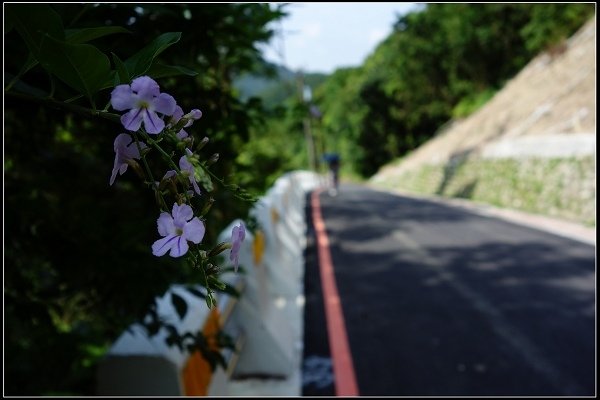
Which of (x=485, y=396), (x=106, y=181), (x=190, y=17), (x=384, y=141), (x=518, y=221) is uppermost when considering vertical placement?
(x=384, y=141)

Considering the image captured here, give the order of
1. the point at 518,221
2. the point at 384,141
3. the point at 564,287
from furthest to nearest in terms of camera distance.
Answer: the point at 384,141
the point at 518,221
the point at 564,287

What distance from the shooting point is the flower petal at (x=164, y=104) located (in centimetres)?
59

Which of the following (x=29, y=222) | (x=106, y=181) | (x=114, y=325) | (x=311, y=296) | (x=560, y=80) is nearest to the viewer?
(x=29, y=222)

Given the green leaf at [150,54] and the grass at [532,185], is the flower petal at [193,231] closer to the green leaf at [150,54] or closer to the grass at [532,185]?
the green leaf at [150,54]

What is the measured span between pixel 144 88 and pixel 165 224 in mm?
166

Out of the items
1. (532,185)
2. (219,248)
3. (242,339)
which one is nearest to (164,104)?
(219,248)

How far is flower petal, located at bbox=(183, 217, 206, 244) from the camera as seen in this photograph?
60 cm

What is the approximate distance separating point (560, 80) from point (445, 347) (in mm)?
18105

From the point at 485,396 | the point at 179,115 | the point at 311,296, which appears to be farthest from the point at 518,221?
the point at 179,115

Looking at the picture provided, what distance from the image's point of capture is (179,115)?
658 millimetres

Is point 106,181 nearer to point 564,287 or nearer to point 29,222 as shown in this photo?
point 29,222

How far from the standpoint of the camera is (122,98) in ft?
1.89

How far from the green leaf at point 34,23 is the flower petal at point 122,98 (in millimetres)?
156

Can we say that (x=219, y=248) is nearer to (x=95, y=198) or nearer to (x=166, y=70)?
(x=166, y=70)
